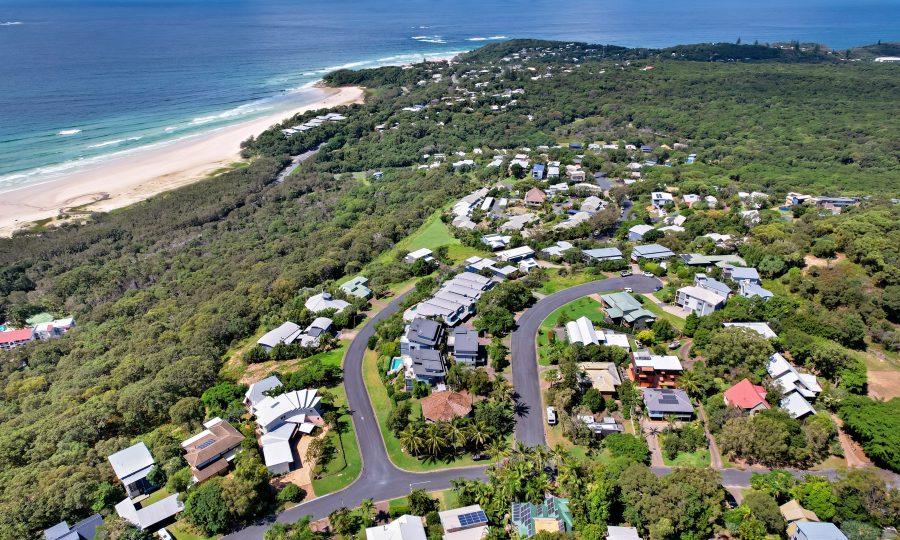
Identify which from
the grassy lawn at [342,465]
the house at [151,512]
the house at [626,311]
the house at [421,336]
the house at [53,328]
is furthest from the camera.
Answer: the house at [53,328]

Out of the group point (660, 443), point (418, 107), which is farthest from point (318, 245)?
point (418, 107)

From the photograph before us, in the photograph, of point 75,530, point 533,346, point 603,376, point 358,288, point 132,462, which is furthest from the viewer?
point 358,288

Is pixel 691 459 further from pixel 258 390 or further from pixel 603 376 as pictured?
pixel 258 390

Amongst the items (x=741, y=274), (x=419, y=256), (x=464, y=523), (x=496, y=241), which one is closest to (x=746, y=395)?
(x=741, y=274)

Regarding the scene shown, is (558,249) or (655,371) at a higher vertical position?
(558,249)

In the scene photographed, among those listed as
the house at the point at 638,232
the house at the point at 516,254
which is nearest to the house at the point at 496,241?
the house at the point at 516,254

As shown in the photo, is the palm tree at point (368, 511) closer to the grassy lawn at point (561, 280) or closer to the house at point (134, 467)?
the house at point (134, 467)

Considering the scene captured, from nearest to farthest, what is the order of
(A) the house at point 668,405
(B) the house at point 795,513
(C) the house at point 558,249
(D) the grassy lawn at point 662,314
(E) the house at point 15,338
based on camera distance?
(B) the house at point 795,513 → (A) the house at point 668,405 → (D) the grassy lawn at point 662,314 → (E) the house at point 15,338 → (C) the house at point 558,249
